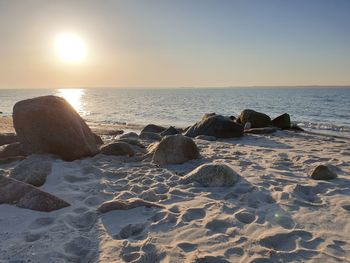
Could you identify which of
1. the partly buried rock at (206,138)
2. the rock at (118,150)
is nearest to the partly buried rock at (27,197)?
the rock at (118,150)

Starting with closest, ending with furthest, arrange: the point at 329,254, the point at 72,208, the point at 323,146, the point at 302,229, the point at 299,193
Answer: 1. the point at 329,254
2. the point at 302,229
3. the point at 72,208
4. the point at 299,193
5. the point at 323,146

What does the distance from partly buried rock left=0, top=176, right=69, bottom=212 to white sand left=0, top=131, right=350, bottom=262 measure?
13cm

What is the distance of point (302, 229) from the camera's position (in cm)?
438

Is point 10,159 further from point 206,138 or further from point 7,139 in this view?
point 206,138

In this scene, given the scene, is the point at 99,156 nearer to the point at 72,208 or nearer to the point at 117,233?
the point at 72,208

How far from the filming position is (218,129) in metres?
13.2

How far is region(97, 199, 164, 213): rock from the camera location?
5.12m

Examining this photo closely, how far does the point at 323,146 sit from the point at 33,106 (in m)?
8.77

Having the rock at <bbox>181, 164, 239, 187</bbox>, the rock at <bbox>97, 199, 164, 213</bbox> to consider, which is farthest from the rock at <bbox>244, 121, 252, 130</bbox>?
the rock at <bbox>97, 199, 164, 213</bbox>

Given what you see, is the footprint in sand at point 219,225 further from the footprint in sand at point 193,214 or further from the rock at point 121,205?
the rock at point 121,205

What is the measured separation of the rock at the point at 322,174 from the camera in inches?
258

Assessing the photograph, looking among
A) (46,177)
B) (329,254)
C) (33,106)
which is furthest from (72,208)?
(33,106)

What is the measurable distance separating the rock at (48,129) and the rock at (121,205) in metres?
3.63

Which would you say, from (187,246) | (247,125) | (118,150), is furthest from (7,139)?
(247,125)
